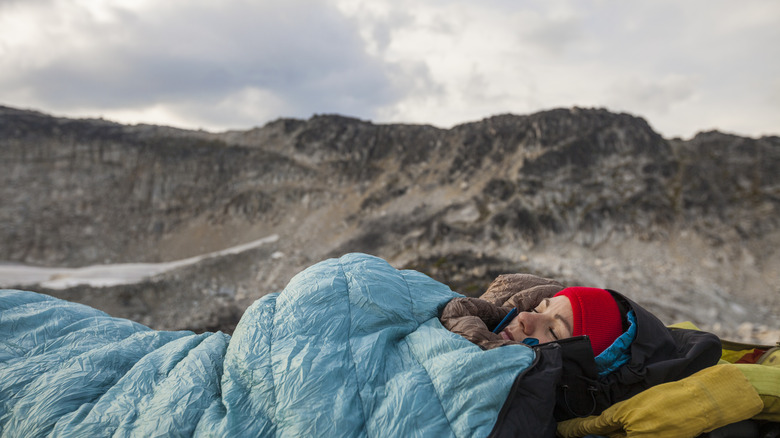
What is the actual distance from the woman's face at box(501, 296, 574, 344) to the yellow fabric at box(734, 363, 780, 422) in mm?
680

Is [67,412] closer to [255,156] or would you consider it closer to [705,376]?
[705,376]

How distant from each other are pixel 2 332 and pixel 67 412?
102cm

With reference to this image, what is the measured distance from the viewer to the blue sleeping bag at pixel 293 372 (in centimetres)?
167

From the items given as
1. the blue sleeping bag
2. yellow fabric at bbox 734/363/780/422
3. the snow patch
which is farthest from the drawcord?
the snow patch

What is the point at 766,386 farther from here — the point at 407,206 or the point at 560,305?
the point at 407,206

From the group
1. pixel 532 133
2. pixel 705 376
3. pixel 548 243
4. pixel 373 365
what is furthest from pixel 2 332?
pixel 532 133

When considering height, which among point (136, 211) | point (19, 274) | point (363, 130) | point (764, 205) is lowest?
point (19, 274)

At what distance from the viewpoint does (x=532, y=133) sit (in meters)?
12.1

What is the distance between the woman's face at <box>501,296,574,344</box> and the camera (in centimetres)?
203

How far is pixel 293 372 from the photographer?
1809 mm

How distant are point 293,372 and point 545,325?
130cm

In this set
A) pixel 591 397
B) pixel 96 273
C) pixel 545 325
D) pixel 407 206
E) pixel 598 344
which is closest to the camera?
pixel 591 397

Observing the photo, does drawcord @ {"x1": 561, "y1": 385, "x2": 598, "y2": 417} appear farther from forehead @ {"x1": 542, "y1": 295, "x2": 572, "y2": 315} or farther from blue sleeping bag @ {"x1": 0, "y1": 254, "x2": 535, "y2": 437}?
forehead @ {"x1": 542, "y1": 295, "x2": 572, "y2": 315}

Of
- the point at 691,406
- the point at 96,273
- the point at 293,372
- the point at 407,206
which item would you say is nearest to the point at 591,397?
the point at 691,406
